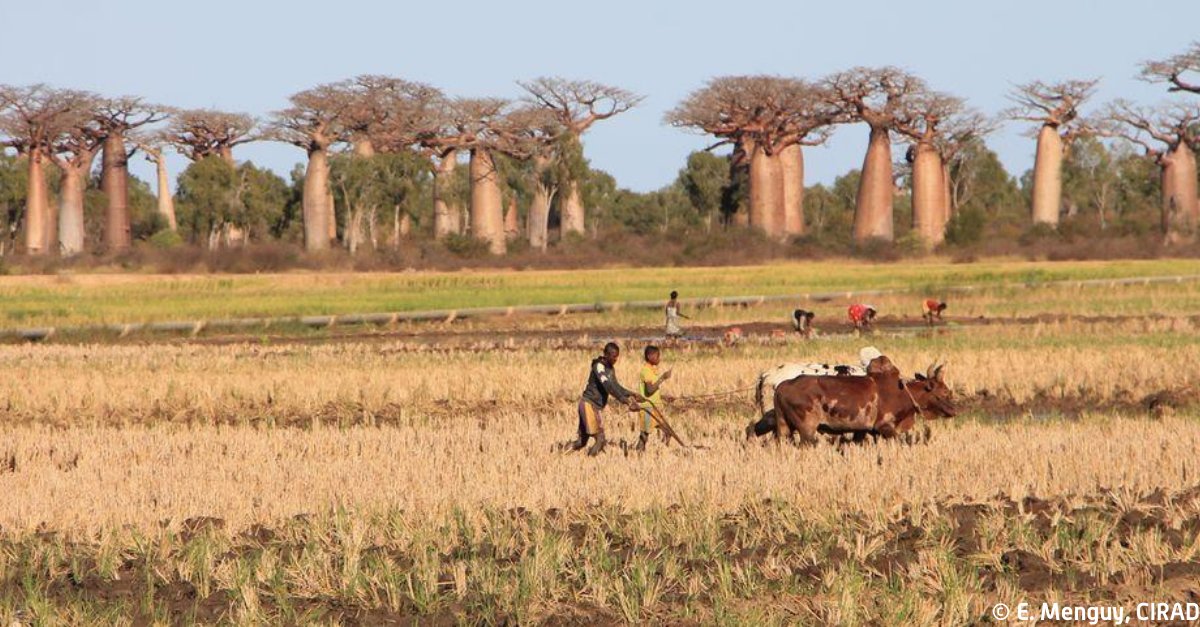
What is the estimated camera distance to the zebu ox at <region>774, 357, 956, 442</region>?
12.8 meters

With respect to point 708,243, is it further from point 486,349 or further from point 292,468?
point 292,468

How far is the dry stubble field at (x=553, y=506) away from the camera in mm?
8281

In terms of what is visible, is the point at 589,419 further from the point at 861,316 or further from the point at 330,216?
the point at 330,216

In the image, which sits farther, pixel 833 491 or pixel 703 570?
pixel 833 491

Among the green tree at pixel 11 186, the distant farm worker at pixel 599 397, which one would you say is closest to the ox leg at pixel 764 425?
the distant farm worker at pixel 599 397

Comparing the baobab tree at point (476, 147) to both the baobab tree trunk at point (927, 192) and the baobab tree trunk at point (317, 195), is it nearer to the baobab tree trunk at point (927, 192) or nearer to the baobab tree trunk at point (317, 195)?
the baobab tree trunk at point (317, 195)

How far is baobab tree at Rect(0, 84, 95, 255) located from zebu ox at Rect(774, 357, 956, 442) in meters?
72.1

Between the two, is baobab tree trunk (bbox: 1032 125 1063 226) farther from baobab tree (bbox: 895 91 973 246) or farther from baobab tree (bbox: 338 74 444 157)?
baobab tree (bbox: 338 74 444 157)

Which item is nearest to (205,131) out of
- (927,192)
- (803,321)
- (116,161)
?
(116,161)

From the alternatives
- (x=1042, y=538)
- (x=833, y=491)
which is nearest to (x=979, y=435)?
(x=833, y=491)

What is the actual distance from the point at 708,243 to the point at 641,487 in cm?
6054

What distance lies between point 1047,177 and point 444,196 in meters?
28.3

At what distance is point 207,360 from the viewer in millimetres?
23266

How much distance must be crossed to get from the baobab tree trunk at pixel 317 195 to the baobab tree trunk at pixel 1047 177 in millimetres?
32430
